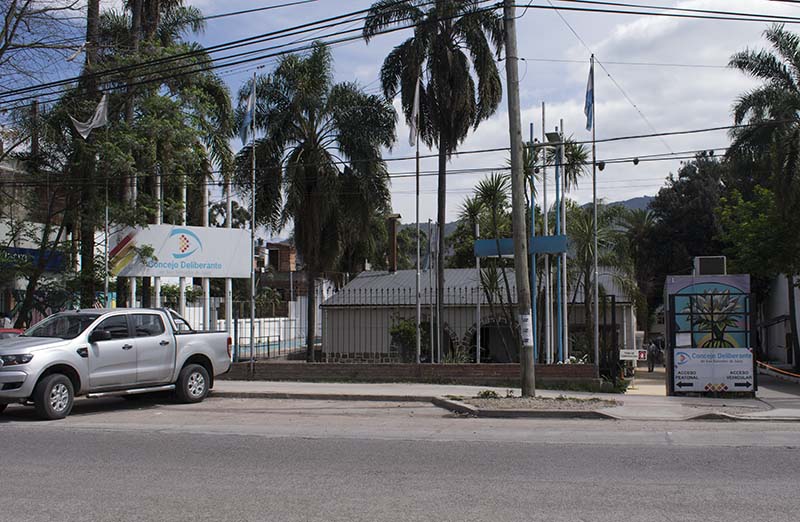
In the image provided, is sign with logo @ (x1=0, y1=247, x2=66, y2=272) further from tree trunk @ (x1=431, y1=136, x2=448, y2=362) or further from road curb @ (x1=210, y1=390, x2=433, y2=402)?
tree trunk @ (x1=431, y1=136, x2=448, y2=362)

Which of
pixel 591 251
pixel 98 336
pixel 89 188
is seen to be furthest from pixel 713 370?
pixel 89 188

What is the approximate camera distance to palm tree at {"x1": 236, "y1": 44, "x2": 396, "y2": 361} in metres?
26.7

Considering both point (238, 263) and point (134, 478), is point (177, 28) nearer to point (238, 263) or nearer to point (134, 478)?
point (238, 263)

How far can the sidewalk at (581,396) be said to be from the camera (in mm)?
13516

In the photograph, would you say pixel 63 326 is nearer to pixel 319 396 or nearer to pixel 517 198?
pixel 319 396

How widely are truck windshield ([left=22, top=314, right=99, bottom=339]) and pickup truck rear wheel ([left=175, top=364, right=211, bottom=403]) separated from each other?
2156mm

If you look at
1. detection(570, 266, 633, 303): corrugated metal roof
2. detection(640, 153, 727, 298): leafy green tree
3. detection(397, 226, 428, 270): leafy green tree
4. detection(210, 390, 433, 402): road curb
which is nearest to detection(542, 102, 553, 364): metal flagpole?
detection(210, 390, 433, 402): road curb

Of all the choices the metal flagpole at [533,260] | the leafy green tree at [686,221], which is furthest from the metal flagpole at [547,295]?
the leafy green tree at [686,221]

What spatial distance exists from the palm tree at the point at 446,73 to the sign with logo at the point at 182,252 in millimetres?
5871

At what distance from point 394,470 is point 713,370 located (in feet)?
34.5

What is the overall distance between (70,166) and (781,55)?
25.6 metres

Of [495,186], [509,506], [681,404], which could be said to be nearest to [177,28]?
[495,186]

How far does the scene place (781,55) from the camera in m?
29.9

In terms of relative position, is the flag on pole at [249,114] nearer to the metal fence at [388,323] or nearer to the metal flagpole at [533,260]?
the metal flagpole at [533,260]
